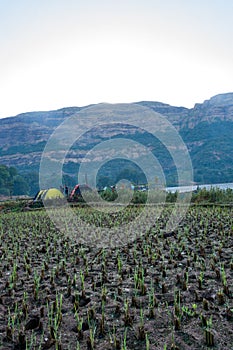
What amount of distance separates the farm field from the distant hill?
5373 centimetres

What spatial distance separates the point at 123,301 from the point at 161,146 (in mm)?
95663

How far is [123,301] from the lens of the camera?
3.13m

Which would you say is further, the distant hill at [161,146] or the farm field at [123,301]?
the distant hill at [161,146]

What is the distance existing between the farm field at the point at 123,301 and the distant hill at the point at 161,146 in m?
53.7

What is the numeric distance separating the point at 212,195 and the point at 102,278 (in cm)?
1183

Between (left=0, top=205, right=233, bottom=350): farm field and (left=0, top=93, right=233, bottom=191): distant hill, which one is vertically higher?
(left=0, top=93, right=233, bottom=191): distant hill

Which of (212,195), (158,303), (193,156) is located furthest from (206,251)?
(193,156)

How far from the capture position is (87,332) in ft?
8.34

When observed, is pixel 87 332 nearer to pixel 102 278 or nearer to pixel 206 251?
pixel 102 278

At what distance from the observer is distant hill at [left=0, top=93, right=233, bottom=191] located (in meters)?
76.2

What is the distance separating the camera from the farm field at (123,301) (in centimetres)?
238

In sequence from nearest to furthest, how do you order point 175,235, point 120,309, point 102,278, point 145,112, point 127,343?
point 127,343 → point 120,309 → point 102,278 → point 175,235 → point 145,112

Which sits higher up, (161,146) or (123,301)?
(161,146)

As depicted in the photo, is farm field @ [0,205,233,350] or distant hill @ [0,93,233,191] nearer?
farm field @ [0,205,233,350]
